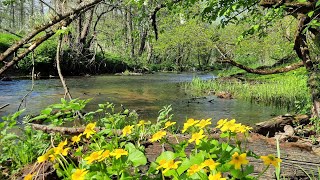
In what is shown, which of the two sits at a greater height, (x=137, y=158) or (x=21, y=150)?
(x=137, y=158)

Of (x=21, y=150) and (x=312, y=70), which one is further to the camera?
(x=312, y=70)

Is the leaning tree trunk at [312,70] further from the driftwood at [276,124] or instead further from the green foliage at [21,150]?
the green foliage at [21,150]

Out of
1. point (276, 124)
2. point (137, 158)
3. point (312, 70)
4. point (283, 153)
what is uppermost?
point (312, 70)

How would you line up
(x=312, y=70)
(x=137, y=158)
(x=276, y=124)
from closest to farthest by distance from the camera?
(x=137, y=158)
(x=276, y=124)
(x=312, y=70)

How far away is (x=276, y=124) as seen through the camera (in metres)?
4.66

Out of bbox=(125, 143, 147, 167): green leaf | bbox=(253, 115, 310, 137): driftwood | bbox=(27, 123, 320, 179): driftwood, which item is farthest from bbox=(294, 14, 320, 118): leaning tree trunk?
bbox=(125, 143, 147, 167): green leaf

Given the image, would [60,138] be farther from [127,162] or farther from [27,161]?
[127,162]

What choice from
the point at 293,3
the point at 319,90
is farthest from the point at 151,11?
the point at 319,90

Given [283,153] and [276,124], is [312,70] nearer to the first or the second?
[276,124]

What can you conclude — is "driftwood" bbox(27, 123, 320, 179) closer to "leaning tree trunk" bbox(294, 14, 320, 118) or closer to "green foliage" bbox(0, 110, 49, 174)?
"green foliage" bbox(0, 110, 49, 174)

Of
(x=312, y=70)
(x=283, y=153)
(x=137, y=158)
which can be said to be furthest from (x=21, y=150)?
(x=312, y=70)

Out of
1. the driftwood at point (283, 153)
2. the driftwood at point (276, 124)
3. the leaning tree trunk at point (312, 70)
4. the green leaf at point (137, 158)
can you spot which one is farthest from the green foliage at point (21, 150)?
the leaning tree trunk at point (312, 70)

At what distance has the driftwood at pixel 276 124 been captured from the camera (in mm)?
4605

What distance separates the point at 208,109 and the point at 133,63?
20.7 m
